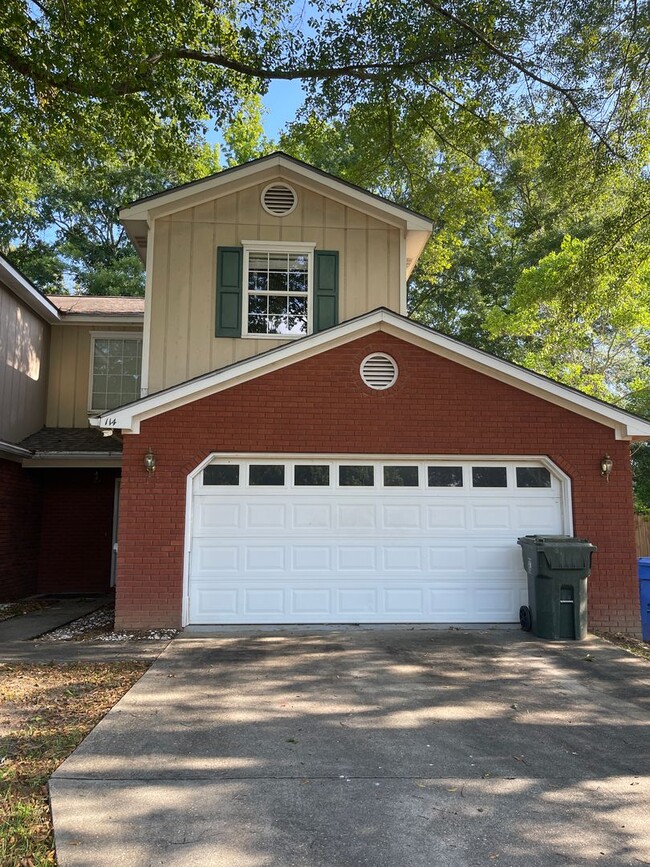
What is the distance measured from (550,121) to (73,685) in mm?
12452

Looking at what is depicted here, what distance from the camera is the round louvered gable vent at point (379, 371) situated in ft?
29.6

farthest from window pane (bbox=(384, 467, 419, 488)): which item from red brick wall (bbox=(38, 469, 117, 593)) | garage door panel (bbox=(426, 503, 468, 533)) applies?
red brick wall (bbox=(38, 469, 117, 593))

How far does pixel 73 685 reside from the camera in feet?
19.6

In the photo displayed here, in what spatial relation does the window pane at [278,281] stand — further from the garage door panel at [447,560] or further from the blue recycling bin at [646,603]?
the blue recycling bin at [646,603]

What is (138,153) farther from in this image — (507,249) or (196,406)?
(507,249)

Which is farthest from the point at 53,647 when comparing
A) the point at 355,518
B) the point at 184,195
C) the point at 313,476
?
the point at 184,195

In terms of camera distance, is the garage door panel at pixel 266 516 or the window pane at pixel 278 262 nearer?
the garage door panel at pixel 266 516

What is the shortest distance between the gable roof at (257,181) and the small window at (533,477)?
5133 mm

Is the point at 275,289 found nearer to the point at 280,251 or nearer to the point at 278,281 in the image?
the point at 278,281

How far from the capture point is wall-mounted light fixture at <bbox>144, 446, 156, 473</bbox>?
8.49 metres

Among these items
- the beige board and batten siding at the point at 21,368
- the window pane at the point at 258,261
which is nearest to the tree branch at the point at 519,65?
the window pane at the point at 258,261

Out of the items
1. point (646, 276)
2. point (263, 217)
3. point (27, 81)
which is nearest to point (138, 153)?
point (27, 81)

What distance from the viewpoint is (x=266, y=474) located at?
891cm

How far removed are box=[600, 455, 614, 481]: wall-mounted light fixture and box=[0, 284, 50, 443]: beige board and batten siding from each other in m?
10.4
